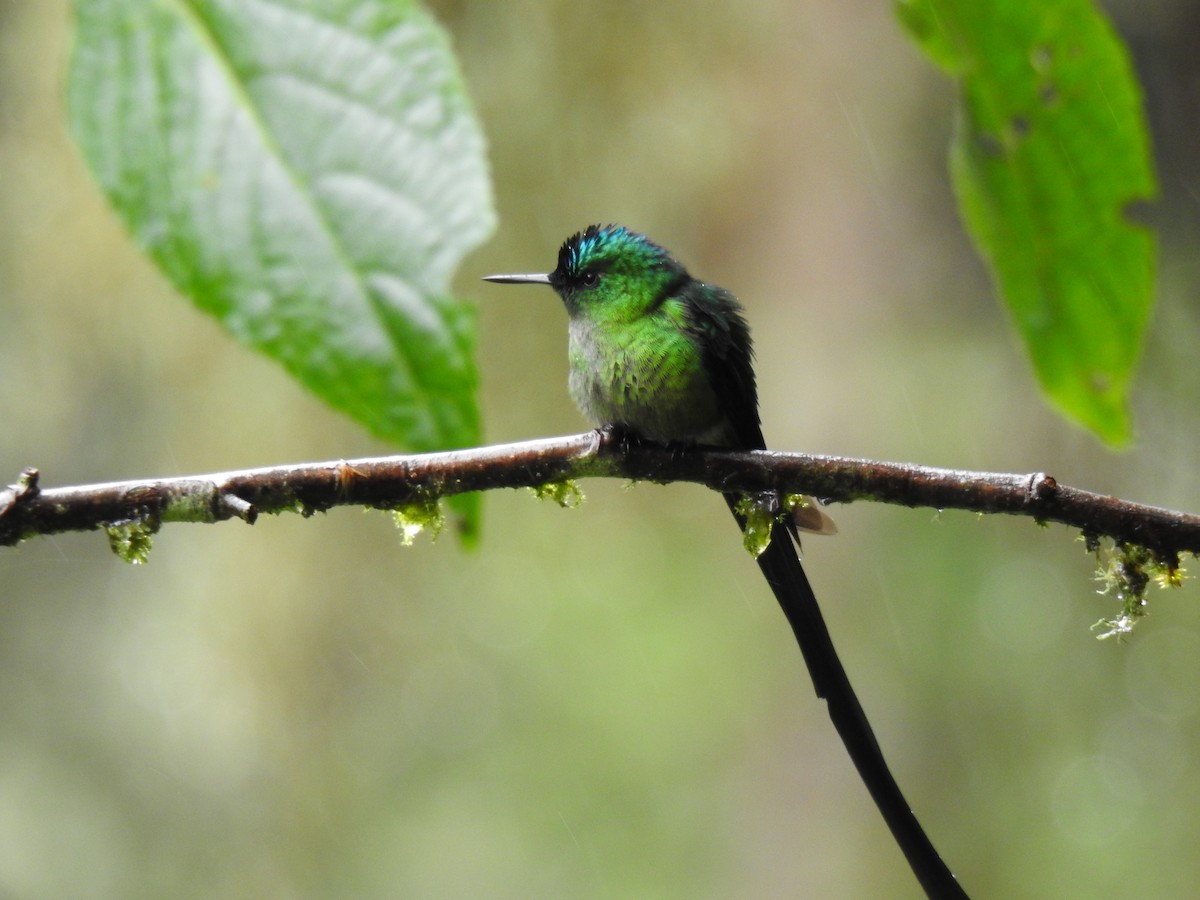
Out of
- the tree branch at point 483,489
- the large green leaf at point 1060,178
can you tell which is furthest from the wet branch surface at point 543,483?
the large green leaf at point 1060,178

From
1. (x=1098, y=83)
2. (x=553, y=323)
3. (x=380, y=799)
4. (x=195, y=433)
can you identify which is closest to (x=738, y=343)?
(x=1098, y=83)

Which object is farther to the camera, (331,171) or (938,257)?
(938,257)

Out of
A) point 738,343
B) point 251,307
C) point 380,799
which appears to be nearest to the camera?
point 251,307

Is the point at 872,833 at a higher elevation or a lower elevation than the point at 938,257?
lower

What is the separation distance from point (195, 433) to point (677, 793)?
3.50 meters

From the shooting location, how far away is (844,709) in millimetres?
1774

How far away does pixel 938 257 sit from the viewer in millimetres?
5492

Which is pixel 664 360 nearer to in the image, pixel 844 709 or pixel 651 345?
pixel 651 345

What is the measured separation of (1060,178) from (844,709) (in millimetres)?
1024

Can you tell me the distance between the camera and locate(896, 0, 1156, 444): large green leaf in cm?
89

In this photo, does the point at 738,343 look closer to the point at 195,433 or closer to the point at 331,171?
the point at 331,171

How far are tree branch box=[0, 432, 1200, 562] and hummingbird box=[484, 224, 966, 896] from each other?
0.62m

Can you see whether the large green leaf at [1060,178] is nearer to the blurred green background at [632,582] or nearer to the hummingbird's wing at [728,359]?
the hummingbird's wing at [728,359]

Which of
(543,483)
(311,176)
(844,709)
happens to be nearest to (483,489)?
(543,483)
